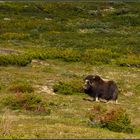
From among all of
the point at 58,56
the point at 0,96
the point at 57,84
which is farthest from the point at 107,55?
the point at 0,96

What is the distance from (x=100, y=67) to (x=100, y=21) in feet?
128

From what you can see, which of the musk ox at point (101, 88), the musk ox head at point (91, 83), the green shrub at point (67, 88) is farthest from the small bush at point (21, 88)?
the musk ox at point (101, 88)

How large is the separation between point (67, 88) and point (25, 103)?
19.3 feet

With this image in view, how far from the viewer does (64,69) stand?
35.9 meters

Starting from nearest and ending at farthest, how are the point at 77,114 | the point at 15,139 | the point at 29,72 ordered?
the point at 15,139, the point at 77,114, the point at 29,72

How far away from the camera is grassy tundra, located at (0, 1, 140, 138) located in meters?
17.8

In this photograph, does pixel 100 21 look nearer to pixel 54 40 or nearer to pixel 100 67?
pixel 54 40

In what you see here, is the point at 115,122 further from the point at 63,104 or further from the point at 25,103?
the point at 63,104

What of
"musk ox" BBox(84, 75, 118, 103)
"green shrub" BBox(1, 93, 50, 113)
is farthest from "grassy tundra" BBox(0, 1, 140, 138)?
"musk ox" BBox(84, 75, 118, 103)

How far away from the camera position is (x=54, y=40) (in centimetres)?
5538

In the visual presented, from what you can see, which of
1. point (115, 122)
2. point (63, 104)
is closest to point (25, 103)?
point (63, 104)

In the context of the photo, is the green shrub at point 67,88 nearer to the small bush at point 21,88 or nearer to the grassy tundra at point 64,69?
the grassy tundra at point 64,69

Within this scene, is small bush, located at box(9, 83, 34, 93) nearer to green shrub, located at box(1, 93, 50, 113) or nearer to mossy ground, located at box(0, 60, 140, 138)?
mossy ground, located at box(0, 60, 140, 138)

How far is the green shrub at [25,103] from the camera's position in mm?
21161
